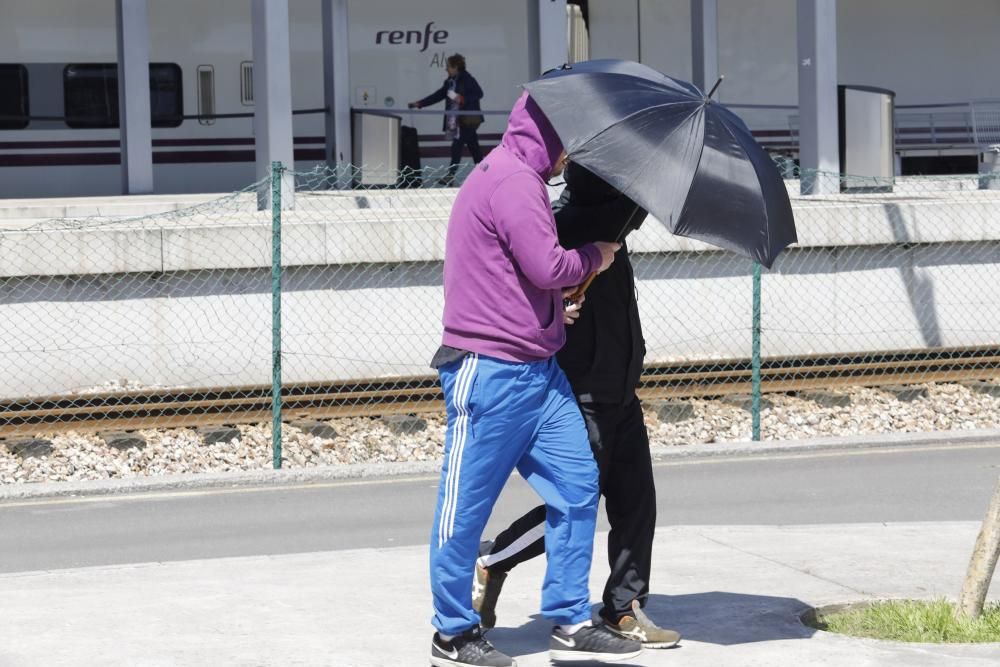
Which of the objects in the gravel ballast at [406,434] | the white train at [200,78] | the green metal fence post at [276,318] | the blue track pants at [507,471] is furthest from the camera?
the white train at [200,78]

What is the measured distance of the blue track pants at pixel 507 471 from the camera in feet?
16.4

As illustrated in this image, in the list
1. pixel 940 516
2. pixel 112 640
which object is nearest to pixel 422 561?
pixel 112 640

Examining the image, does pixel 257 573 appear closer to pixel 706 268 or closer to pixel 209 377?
pixel 209 377

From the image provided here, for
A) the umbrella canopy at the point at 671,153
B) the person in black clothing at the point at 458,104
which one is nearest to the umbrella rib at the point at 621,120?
the umbrella canopy at the point at 671,153

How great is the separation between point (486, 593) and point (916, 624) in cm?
154

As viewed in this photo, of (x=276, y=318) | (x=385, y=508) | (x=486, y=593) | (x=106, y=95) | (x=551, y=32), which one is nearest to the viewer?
(x=486, y=593)

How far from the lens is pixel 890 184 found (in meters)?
16.4

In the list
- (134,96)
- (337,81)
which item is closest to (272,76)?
(337,81)

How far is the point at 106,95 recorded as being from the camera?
19.2 m

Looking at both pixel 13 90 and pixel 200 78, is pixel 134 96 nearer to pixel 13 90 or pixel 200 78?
pixel 200 78

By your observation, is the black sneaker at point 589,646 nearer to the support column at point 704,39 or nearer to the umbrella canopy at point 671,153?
the umbrella canopy at point 671,153

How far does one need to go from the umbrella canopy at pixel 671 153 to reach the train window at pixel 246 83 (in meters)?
14.5

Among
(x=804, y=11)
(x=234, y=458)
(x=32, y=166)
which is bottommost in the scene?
(x=234, y=458)

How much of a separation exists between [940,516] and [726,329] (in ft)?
16.6
